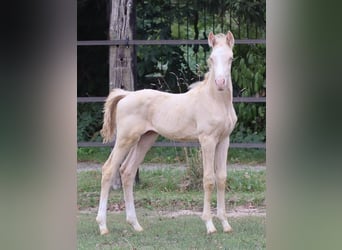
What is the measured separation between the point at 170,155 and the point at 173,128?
1.43m

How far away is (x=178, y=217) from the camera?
3.56 metres

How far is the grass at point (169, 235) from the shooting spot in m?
2.90

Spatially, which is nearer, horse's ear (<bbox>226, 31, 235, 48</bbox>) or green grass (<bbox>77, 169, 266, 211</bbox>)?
horse's ear (<bbox>226, 31, 235, 48</bbox>)

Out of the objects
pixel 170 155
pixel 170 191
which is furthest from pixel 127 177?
pixel 170 155

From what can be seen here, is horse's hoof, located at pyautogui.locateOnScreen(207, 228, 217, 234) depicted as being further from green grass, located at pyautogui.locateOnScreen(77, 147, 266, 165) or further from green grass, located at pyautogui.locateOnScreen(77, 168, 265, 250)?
green grass, located at pyautogui.locateOnScreen(77, 147, 266, 165)

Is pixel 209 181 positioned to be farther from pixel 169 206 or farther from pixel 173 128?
pixel 169 206

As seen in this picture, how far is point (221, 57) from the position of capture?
2922mm

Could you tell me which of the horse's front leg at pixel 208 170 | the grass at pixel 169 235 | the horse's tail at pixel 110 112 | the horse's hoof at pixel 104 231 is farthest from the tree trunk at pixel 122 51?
the horse's hoof at pixel 104 231

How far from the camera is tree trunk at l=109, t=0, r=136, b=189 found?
13.4 feet

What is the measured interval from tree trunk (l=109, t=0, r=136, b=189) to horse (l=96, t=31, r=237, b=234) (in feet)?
2.37

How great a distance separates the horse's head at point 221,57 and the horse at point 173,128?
0.31 feet

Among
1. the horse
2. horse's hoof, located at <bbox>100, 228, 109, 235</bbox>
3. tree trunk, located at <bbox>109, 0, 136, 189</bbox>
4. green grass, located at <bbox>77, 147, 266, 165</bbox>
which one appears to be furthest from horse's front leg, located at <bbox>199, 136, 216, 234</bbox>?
green grass, located at <bbox>77, 147, 266, 165</bbox>

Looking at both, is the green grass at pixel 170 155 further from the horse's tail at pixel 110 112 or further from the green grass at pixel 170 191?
the horse's tail at pixel 110 112

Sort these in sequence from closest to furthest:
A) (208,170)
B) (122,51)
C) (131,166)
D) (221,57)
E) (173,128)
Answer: (221,57) < (208,170) < (173,128) < (131,166) < (122,51)
